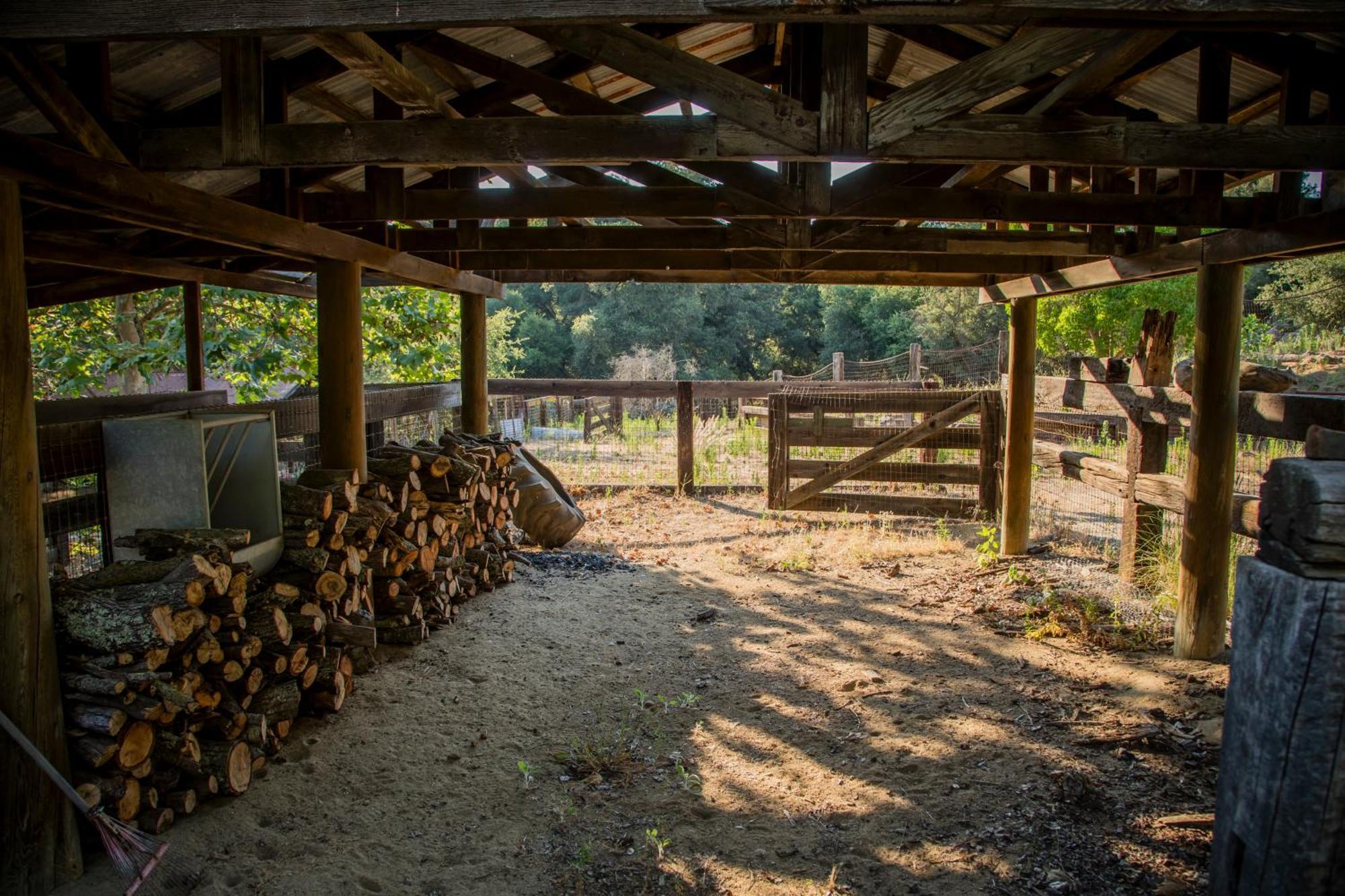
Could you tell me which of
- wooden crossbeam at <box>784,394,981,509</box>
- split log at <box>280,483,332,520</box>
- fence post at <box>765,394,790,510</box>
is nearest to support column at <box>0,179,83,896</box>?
split log at <box>280,483,332,520</box>

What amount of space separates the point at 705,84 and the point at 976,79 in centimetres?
111

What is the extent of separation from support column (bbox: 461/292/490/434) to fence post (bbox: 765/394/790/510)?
380cm

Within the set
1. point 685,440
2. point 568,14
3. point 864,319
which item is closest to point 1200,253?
point 568,14

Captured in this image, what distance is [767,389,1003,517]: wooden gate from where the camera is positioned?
10.4 metres

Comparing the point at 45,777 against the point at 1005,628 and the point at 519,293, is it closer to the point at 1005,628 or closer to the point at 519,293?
the point at 1005,628

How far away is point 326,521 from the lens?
5.21 metres

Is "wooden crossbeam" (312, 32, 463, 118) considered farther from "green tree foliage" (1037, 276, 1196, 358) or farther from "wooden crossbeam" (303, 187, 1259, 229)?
"green tree foliage" (1037, 276, 1196, 358)

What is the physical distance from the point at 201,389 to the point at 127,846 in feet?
20.1

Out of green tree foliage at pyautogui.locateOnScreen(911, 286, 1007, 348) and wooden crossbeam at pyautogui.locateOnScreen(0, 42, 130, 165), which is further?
green tree foliage at pyautogui.locateOnScreen(911, 286, 1007, 348)

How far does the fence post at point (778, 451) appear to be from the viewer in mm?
10820

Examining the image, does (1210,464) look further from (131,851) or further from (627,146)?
(131,851)

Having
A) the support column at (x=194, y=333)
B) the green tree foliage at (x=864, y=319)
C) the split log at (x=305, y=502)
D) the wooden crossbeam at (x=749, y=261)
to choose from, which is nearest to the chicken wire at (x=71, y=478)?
the split log at (x=305, y=502)

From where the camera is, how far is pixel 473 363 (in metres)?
9.46

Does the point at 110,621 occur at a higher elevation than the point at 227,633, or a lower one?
higher
